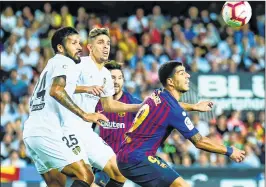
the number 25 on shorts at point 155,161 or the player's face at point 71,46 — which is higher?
the player's face at point 71,46

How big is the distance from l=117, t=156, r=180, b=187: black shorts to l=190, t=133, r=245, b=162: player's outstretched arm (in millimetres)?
438

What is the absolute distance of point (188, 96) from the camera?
18156 millimetres

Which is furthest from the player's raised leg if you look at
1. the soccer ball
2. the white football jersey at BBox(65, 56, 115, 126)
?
the soccer ball

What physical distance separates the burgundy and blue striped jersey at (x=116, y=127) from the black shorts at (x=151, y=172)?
2.27 m

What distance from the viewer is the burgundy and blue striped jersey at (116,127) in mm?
11078

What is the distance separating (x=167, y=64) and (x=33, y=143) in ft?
6.04

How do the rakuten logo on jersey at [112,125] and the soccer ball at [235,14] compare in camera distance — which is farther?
the soccer ball at [235,14]

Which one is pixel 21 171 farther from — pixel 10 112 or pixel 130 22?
pixel 130 22

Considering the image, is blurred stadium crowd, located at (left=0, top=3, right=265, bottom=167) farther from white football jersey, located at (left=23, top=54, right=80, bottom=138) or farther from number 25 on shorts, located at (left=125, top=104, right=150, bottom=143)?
number 25 on shorts, located at (left=125, top=104, right=150, bottom=143)

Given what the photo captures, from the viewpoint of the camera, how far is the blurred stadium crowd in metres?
16.9

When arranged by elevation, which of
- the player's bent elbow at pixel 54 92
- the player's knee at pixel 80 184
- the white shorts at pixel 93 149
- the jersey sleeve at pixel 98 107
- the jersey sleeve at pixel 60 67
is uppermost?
the jersey sleeve at pixel 60 67

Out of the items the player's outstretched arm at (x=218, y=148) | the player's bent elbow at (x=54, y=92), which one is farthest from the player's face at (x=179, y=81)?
the player's bent elbow at (x=54, y=92)

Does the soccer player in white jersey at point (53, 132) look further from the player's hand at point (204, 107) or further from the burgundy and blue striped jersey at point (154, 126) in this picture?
the player's hand at point (204, 107)

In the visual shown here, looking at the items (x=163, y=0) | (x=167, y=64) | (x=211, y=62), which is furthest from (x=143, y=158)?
(x=163, y=0)
